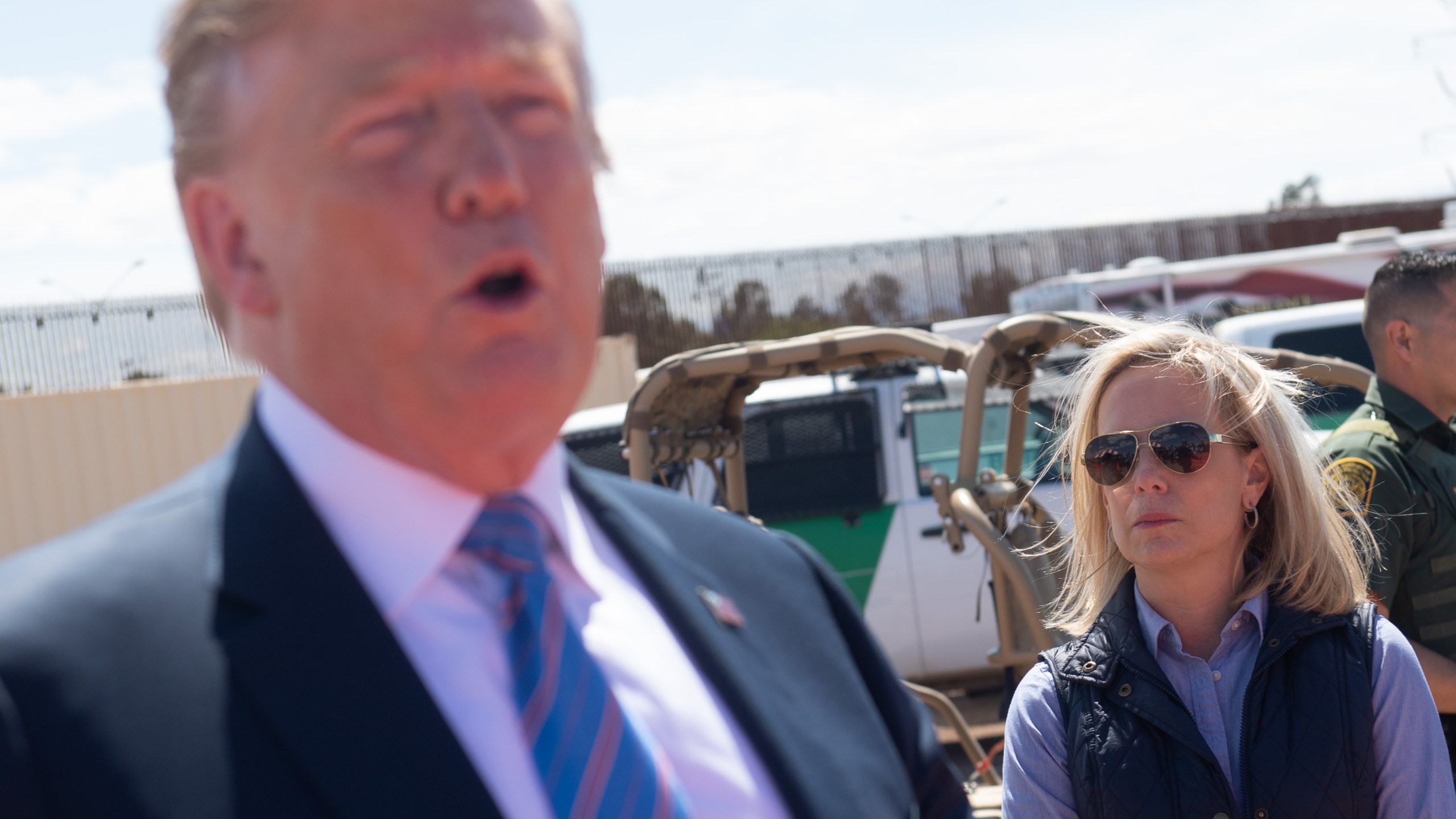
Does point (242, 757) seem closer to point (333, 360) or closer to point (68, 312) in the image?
Result: point (333, 360)

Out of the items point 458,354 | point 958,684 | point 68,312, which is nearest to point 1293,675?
point 458,354

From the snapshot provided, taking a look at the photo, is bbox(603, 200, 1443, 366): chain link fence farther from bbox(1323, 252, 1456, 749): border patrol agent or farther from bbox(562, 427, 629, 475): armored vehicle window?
bbox(1323, 252, 1456, 749): border patrol agent

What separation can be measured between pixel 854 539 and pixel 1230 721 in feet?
17.1

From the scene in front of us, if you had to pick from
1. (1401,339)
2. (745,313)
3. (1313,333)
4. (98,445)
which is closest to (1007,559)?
(1401,339)

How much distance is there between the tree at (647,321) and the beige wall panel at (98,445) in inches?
215

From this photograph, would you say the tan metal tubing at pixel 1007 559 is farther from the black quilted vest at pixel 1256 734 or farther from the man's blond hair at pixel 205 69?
the man's blond hair at pixel 205 69

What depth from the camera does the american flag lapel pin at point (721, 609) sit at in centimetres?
113

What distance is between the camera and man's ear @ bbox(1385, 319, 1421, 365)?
11.0 ft

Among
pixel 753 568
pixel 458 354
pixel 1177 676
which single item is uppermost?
pixel 458 354

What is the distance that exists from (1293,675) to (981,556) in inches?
212

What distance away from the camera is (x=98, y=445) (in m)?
13.9

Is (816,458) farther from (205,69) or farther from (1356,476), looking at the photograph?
(205,69)

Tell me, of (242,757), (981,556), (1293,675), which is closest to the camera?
(242,757)

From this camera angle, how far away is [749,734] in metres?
1.06
